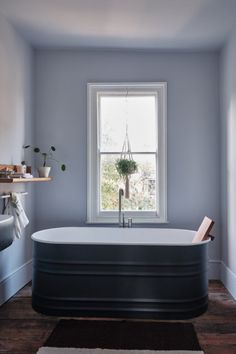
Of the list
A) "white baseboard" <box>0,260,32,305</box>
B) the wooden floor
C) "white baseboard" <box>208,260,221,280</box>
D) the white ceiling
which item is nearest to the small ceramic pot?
"white baseboard" <box>0,260,32,305</box>

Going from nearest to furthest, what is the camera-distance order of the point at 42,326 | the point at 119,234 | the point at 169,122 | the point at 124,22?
1. the point at 42,326
2. the point at 124,22
3. the point at 119,234
4. the point at 169,122

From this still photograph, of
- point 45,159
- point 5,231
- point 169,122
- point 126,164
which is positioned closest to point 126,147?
point 126,164

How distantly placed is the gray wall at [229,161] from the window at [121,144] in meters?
0.74

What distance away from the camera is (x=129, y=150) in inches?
153

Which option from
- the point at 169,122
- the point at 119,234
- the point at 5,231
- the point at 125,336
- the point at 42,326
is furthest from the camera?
the point at 169,122

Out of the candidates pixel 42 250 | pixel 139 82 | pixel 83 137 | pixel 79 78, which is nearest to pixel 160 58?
pixel 139 82

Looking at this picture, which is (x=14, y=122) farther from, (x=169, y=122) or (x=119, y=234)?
(x=169, y=122)

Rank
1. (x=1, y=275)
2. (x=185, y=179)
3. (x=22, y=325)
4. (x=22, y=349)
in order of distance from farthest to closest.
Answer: (x=185, y=179), (x=1, y=275), (x=22, y=325), (x=22, y=349)

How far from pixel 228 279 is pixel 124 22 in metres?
2.87

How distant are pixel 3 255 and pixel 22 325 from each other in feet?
2.30

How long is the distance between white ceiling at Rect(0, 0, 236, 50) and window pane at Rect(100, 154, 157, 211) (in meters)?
1.32

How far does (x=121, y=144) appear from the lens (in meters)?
3.91

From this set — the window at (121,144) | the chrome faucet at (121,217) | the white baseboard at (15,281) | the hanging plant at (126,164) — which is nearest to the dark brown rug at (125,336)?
the white baseboard at (15,281)

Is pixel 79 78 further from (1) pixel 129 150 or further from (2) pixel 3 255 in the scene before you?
(2) pixel 3 255
